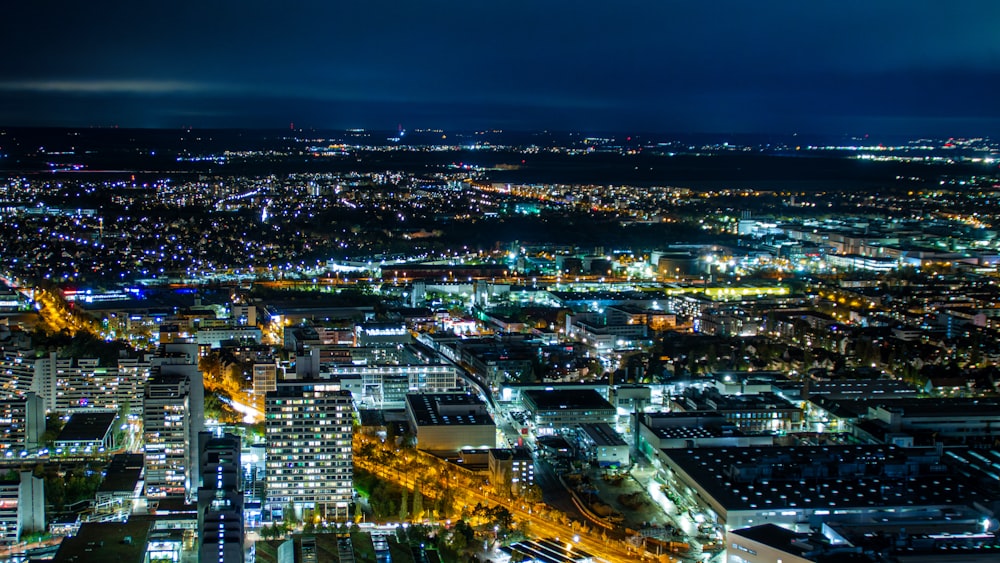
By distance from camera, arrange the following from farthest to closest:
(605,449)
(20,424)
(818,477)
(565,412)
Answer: (565,412) → (20,424) → (605,449) → (818,477)

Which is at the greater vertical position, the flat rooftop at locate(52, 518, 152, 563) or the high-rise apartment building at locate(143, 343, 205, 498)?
the high-rise apartment building at locate(143, 343, 205, 498)

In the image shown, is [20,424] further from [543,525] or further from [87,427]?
[543,525]

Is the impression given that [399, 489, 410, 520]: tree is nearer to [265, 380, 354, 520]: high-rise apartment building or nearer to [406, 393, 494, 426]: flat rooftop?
[265, 380, 354, 520]: high-rise apartment building

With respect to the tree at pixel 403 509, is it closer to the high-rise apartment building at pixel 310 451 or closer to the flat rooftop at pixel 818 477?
the high-rise apartment building at pixel 310 451

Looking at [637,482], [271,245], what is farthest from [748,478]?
[271,245]

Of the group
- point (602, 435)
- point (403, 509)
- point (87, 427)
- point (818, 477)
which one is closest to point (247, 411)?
point (87, 427)

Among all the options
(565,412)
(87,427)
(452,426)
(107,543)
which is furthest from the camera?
(565,412)

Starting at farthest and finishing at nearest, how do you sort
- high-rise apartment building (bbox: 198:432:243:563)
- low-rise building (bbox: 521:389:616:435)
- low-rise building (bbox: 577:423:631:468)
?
low-rise building (bbox: 521:389:616:435), low-rise building (bbox: 577:423:631:468), high-rise apartment building (bbox: 198:432:243:563)

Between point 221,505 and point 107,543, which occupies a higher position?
point 221,505

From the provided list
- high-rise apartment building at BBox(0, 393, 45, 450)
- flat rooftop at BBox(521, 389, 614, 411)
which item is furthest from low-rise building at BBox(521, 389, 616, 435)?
high-rise apartment building at BBox(0, 393, 45, 450)
